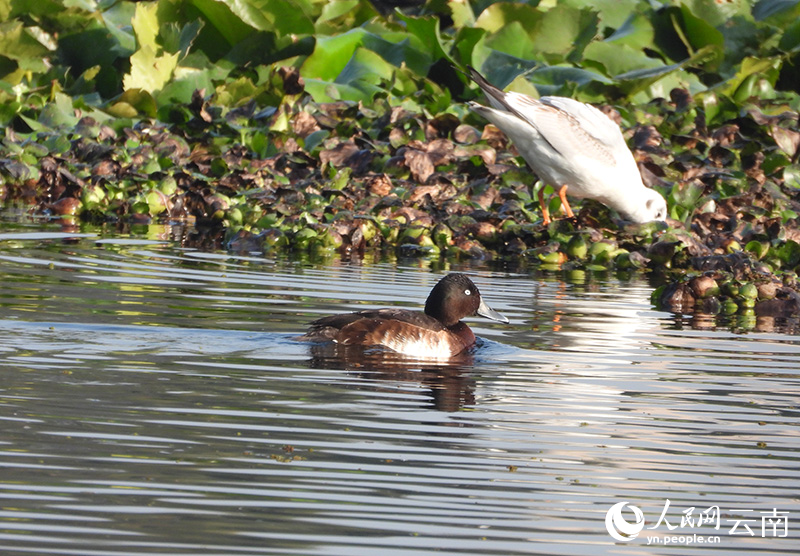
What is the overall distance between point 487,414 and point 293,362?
1410 millimetres

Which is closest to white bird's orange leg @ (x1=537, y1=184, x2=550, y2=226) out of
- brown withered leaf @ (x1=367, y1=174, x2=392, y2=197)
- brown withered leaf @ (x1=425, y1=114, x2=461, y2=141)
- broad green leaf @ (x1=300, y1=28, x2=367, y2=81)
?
brown withered leaf @ (x1=367, y1=174, x2=392, y2=197)

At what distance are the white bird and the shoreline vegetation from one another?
0.29 metres

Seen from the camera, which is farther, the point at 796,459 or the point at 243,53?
the point at 243,53

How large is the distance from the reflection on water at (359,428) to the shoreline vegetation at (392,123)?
317 cm

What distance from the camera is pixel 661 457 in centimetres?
550

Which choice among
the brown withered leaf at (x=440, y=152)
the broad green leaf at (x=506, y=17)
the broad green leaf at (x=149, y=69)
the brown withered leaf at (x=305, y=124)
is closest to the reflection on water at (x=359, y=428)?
the brown withered leaf at (x=440, y=152)

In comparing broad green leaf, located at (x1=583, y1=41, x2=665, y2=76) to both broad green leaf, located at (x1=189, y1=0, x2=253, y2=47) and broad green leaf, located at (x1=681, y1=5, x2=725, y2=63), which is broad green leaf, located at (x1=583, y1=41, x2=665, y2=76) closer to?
broad green leaf, located at (x1=681, y1=5, x2=725, y2=63)

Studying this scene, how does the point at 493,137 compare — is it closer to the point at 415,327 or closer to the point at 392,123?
the point at 392,123

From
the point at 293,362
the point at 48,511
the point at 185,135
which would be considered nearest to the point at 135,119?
the point at 185,135

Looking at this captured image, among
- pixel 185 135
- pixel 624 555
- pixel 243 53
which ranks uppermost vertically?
pixel 243 53

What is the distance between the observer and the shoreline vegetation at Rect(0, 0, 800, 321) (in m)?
12.6

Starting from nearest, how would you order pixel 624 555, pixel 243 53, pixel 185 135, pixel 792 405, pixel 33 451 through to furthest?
1. pixel 624 555
2. pixel 33 451
3. pixel 792 405
4. pixel 185 135
5. pixel 243 53

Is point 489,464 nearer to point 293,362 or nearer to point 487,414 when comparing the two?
point 487,414

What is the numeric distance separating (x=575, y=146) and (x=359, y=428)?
745 cm
